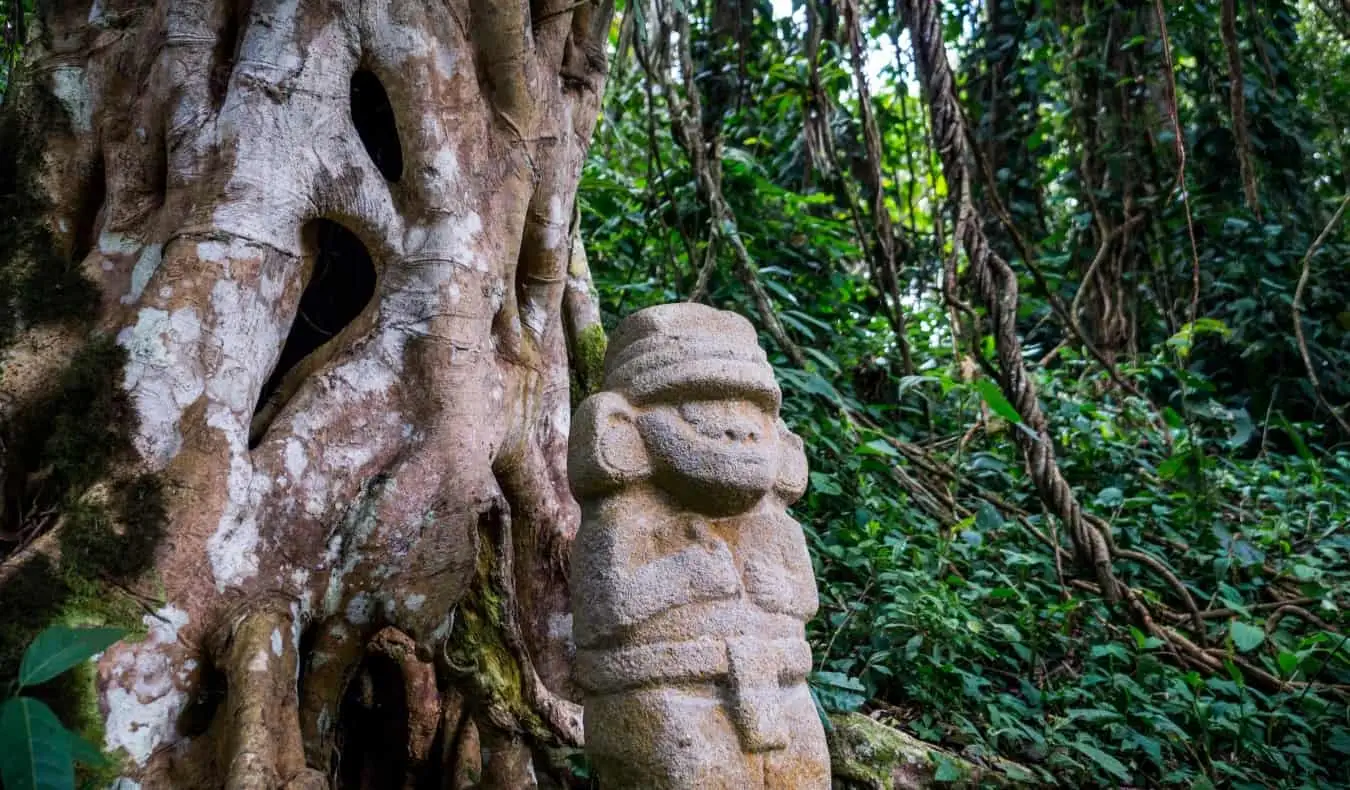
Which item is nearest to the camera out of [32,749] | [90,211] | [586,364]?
[32,749]

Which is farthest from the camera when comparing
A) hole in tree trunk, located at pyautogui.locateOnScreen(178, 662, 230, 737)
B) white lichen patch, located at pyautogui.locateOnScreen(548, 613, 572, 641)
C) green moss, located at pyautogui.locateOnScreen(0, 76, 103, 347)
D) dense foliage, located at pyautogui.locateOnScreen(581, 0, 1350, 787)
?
dense foliage, located at pyautogui.locateOnScreen(581, 0, 1350, 787)

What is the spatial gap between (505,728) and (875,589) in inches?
76.8

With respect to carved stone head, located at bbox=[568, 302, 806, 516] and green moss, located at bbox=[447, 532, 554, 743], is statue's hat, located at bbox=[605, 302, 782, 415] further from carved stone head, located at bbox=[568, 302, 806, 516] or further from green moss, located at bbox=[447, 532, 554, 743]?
green moss, located at bbox=[447, 532, 554, 743]

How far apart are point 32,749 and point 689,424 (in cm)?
159

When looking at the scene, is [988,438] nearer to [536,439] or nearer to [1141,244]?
[1141,244]

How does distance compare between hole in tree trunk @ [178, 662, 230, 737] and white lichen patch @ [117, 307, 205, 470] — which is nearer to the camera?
hole in tree trunk @ [178, 662, 230, 737]

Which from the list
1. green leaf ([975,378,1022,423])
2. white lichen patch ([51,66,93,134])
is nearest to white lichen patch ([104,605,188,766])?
white lichen patch ([51,66,93,134])

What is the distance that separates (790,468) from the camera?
9.86 feet

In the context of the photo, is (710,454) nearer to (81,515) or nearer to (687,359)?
(687,359)

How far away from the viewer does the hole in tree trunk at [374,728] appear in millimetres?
3088

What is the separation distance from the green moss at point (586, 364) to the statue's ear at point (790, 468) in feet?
3.89

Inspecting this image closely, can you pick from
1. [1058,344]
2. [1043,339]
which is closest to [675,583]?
[1058,344]

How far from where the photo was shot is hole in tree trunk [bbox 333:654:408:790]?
3.09 m

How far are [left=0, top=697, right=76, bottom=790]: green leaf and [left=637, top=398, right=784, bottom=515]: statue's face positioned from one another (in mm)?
1464
